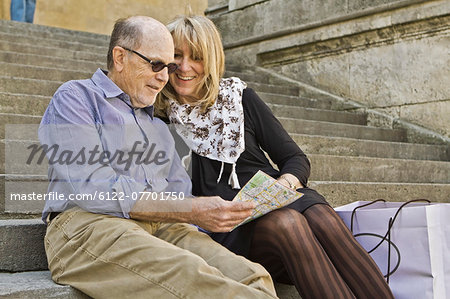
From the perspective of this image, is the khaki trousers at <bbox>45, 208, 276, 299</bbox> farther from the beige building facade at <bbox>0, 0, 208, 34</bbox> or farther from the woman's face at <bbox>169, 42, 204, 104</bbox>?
the beige building facade at <bbox>0, 0, 208, 34</bbox>

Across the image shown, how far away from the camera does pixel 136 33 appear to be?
2340 mm

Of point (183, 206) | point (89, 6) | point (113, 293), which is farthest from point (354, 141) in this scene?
point (89, 6)

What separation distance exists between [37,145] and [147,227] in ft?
3.85

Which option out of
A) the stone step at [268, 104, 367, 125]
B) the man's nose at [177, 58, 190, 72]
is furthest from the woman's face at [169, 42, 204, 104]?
the stone step at [268, 104, 367, 125]

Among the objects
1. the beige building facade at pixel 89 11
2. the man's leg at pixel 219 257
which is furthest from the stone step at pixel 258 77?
the man's leg at pixel 219 257

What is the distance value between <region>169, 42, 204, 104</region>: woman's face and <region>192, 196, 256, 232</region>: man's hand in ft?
2.43

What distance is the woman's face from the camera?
2707mm

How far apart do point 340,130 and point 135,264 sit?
3896 mm

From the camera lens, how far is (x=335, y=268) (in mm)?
2373

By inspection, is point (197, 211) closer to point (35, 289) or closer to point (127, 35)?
point (35, 289)

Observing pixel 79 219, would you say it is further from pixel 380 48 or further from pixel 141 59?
pixel 380 48

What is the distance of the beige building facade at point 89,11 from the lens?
11.3 m

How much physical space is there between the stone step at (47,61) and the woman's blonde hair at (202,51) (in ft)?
8.81

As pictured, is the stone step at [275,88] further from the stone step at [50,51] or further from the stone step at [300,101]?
Result: the stone step at [50,51]
